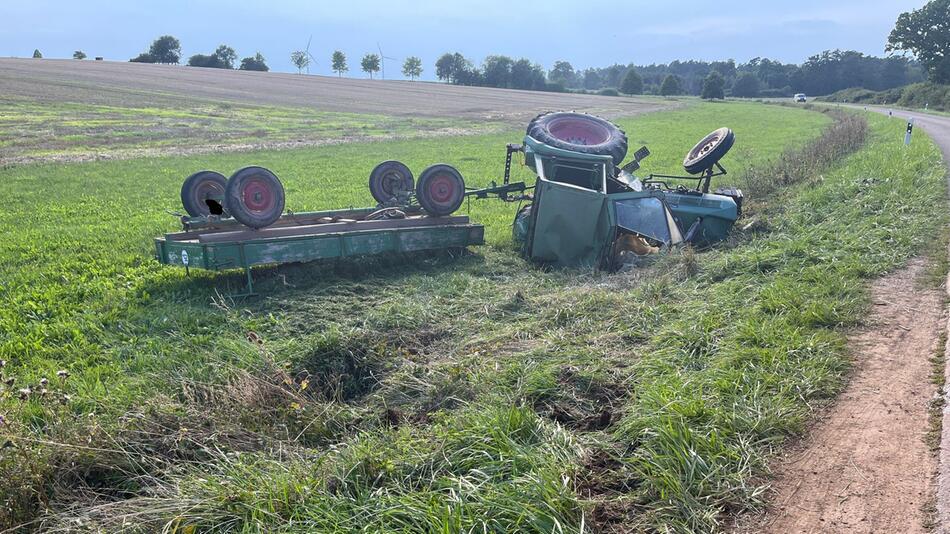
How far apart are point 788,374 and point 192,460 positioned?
3666 mm

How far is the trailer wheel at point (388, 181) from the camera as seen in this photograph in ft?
31.8

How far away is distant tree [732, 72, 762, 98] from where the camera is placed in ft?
319

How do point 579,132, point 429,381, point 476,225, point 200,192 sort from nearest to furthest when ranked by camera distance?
1. point 429,381
2. point 200,192
3. point 476,225
4. point 579,132

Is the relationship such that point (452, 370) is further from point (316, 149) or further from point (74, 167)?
point (316, 149)

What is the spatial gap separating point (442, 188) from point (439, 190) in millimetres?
50

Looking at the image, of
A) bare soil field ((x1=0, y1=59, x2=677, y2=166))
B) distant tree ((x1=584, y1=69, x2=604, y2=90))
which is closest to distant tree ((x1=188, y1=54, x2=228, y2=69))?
bare soil field ((x1=0, y1=59, x2=677, y2=166))

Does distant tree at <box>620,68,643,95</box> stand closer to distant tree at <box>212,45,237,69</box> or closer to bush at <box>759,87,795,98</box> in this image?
bush at <box>759,87,795,98</box>

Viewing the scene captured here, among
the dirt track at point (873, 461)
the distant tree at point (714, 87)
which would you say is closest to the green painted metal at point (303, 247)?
the dirt track at point (873, 461)

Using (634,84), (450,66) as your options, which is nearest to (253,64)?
(450,66)

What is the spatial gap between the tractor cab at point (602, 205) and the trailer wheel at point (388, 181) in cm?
179

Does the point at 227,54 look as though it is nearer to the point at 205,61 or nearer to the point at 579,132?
the point at 205,61

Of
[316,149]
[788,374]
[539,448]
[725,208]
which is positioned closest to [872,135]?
[725,208]

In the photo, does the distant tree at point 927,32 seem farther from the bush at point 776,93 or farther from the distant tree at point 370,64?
the distant tree at point 370,64

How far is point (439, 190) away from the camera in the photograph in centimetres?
862
